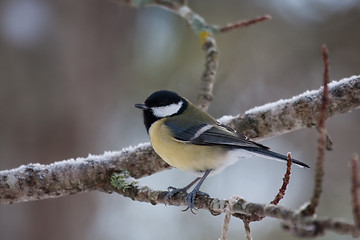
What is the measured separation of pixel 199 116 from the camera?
2795mm

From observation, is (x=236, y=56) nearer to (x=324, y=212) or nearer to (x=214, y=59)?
(x=324, y=212)

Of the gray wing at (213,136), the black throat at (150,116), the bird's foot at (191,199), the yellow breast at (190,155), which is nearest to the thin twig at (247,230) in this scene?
the bird's foot at (191,199)

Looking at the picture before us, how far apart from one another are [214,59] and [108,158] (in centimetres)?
98

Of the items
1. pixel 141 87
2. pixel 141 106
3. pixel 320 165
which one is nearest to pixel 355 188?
pixel 320 165

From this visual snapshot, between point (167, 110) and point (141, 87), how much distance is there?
103 inches

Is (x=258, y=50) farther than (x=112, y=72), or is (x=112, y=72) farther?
(x=258, y=50)

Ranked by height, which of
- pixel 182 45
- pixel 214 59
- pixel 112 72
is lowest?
pixel 214 59

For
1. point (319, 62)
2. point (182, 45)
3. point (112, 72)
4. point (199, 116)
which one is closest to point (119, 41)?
point (112, 72)

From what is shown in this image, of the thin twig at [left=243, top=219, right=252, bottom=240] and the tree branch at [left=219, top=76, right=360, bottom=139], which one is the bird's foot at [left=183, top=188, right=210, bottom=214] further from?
the tree branch at [left=219, top=76, right=360, bottom=139]

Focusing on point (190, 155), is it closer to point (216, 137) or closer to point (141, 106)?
point (216, 137)

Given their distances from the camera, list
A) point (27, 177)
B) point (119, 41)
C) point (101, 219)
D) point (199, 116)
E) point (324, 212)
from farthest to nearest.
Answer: point (119, 41), point (101, 219), point (324, 212), point (199, 116), point (27, 177)

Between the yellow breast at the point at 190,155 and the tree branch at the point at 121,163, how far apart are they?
16cm

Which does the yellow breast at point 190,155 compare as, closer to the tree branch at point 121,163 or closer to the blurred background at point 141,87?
the tree branch at point 121,163

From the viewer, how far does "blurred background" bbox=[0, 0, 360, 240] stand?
4664 mm
